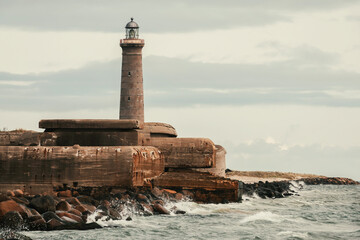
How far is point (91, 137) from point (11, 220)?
607 cm

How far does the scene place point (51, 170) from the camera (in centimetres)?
1628

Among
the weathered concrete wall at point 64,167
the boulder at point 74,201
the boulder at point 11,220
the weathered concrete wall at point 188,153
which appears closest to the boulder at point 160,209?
the weathered concrete wall at point 64,167

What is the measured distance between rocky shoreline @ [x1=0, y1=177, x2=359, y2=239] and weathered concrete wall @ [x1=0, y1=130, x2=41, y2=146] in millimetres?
3054

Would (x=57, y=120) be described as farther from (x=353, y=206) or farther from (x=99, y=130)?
(x=353, y=206)

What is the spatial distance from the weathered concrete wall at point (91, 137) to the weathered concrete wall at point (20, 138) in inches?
18.4

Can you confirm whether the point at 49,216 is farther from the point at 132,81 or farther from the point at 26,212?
the point at 132,81

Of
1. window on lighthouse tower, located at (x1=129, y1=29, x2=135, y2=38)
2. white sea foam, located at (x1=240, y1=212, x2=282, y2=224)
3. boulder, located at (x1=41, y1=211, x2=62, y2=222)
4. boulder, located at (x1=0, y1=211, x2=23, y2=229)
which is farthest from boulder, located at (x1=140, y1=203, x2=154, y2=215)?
window on lighthouse tower, located at (x1=129, y1=29, x2=135, y2=38)

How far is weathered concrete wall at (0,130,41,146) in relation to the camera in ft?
62.1

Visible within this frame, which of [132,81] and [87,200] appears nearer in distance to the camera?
[87,200]

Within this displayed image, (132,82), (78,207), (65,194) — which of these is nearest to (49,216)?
(78,207)

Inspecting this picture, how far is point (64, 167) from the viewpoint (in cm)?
1625

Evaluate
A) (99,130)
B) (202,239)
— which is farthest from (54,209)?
(99,130)

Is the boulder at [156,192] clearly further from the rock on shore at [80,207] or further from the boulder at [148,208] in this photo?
the boulder at [148,208]

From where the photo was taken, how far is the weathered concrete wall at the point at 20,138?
18.9 m
